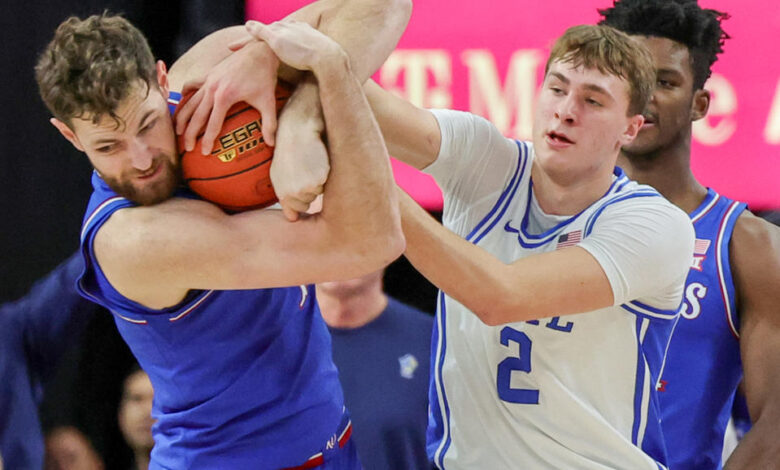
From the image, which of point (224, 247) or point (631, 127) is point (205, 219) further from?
point (631, 127)

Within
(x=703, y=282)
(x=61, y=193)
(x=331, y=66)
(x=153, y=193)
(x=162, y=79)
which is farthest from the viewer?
(x=61, y=193)

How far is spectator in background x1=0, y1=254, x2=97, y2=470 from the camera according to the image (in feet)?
14.8

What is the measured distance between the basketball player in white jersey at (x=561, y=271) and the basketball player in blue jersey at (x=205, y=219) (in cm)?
44

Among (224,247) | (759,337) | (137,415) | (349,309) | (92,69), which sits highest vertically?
(92,69)

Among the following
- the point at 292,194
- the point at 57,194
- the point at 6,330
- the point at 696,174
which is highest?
the point at 292,194

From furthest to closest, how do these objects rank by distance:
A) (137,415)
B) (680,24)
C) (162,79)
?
(137,415), (680,24), (162,79)

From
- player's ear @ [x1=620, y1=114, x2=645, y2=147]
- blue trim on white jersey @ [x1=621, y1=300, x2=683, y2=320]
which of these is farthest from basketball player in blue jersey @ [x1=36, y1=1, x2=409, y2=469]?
blue trim on white jersey @ [x1=621, y1=300, x2=683, y2=320]

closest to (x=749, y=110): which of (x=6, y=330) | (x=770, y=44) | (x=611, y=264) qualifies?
(x=770, y=44)

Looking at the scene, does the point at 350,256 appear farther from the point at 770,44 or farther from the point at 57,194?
the point at 770,44

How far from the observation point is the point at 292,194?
2268 millimetres

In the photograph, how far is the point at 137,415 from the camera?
478 cm

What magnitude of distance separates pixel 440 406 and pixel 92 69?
147 cm

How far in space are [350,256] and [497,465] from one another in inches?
36.8

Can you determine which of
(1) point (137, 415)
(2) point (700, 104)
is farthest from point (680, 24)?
(1) point (137, 415)
